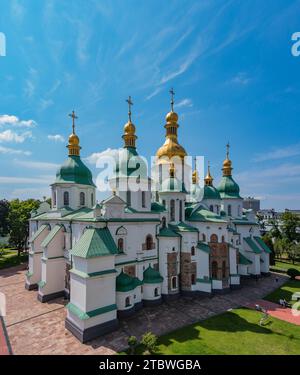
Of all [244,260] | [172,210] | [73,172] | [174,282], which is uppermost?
[73,172]

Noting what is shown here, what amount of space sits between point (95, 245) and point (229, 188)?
928 inches

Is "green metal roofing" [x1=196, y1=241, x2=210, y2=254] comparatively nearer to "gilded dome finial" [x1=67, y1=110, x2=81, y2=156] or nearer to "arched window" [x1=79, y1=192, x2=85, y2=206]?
"arched window" [x1=79, y1=192, x2=85, y2=206]

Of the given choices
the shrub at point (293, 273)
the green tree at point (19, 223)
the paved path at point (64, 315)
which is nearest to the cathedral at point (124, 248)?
the paved path at point (64, 315)

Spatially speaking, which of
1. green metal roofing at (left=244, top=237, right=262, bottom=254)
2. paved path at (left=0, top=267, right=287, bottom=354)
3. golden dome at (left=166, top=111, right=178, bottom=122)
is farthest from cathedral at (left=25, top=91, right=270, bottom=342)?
golden dome at (left=166, top=111, right=178, bottom=122)

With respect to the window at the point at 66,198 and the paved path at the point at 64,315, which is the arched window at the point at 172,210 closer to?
the paved path at the point at 64,315

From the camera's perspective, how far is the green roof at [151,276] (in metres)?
19.4

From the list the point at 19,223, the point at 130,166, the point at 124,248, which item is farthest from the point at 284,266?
the point at 19,223

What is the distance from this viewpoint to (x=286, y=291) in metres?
23.9

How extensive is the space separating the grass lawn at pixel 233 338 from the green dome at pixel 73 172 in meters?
17.5

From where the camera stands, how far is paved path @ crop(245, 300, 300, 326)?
695 inches

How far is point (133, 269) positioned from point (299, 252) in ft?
106

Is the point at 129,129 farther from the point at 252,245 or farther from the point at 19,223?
the point at 19,223

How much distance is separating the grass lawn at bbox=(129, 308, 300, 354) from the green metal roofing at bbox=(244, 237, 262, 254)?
1245 cm

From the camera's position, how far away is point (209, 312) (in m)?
18.2
